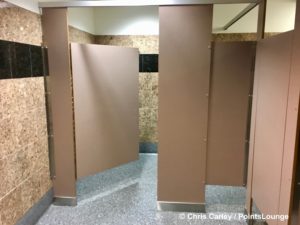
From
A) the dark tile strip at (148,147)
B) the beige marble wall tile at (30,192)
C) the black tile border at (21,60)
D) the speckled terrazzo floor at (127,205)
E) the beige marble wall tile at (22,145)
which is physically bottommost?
the speckled terrazzo floor at (127,205)

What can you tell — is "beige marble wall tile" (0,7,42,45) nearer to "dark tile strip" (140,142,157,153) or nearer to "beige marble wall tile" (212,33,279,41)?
"dark tile strip" (140,142,157,153)

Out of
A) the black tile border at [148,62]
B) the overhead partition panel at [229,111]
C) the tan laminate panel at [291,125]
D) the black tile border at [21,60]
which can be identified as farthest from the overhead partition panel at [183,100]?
the black tile border at [148,62]

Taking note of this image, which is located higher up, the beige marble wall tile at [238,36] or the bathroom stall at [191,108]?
the beige marble wall tile at [238,36]

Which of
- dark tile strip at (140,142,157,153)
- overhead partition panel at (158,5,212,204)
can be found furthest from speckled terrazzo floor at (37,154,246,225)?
dark tile strip at (140,142,157,153)

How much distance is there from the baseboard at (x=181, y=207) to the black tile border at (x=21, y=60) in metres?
1.70

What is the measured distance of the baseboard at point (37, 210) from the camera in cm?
215

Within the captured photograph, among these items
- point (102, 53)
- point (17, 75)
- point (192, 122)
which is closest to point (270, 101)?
point (192, 122)

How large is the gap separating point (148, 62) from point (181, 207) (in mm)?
2204

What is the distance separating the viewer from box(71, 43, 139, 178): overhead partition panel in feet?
8.24

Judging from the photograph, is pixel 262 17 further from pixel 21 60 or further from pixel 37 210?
pixel 37 210

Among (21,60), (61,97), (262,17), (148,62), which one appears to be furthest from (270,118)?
(148,62)

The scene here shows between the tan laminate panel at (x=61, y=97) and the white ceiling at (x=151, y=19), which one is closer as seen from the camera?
the tan laminate panel at (x=61, y=97)

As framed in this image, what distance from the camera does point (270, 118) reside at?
5.98 feet

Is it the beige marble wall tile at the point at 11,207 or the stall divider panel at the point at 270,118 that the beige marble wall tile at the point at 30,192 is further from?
the stall divider panel at the point at 270,118
